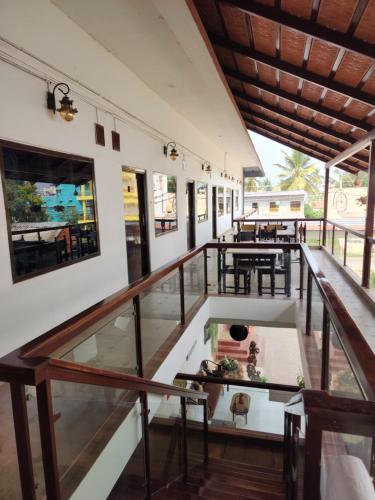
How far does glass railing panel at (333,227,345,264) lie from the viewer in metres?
5.98

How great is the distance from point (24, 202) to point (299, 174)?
23.8 metres

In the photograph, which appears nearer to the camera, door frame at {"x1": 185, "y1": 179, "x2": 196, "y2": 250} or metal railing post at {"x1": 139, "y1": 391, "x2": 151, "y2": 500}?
metal railing post at {"x1": 139, "y1": 391, "x2": 151, "y2": 500}

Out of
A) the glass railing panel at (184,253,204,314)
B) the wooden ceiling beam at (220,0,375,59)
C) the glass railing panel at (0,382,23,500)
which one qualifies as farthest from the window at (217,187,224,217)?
the glass railing panel at (0,382,23,500)

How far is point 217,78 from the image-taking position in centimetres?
438

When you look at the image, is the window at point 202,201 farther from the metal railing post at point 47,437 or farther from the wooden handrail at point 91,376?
the metal railing post at point 47,437

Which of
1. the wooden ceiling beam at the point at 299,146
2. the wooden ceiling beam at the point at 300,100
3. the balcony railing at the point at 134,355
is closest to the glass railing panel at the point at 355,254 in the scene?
the balcony railing at the point at 134,355

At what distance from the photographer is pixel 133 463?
2.31 m

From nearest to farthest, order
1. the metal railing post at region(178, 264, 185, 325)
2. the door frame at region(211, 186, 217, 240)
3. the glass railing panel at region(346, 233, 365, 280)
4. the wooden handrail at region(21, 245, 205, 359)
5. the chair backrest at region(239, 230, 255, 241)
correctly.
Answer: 1. the wooden handrail at region(21, 245, 205, 359)
2. the metal railing post at region(178, 264, 185, 325)
3. the glass railing panel at region(346, 233, 365, 280)
4. the chair backrest at region(239, 230, 255, 241)
5. the door frame at region(211, 186, 217, 240)

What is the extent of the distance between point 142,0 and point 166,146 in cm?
341

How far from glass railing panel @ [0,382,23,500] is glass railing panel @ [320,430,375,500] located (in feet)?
3.84

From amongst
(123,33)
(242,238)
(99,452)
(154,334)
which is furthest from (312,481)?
(242,238)

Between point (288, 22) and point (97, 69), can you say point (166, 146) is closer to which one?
point (97, 69)

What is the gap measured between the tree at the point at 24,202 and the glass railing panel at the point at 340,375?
258 centimetres

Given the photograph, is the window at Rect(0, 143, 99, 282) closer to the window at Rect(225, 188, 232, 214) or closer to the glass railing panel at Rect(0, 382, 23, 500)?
the glass railing panel at Rect(0, 382, 23, 500)
